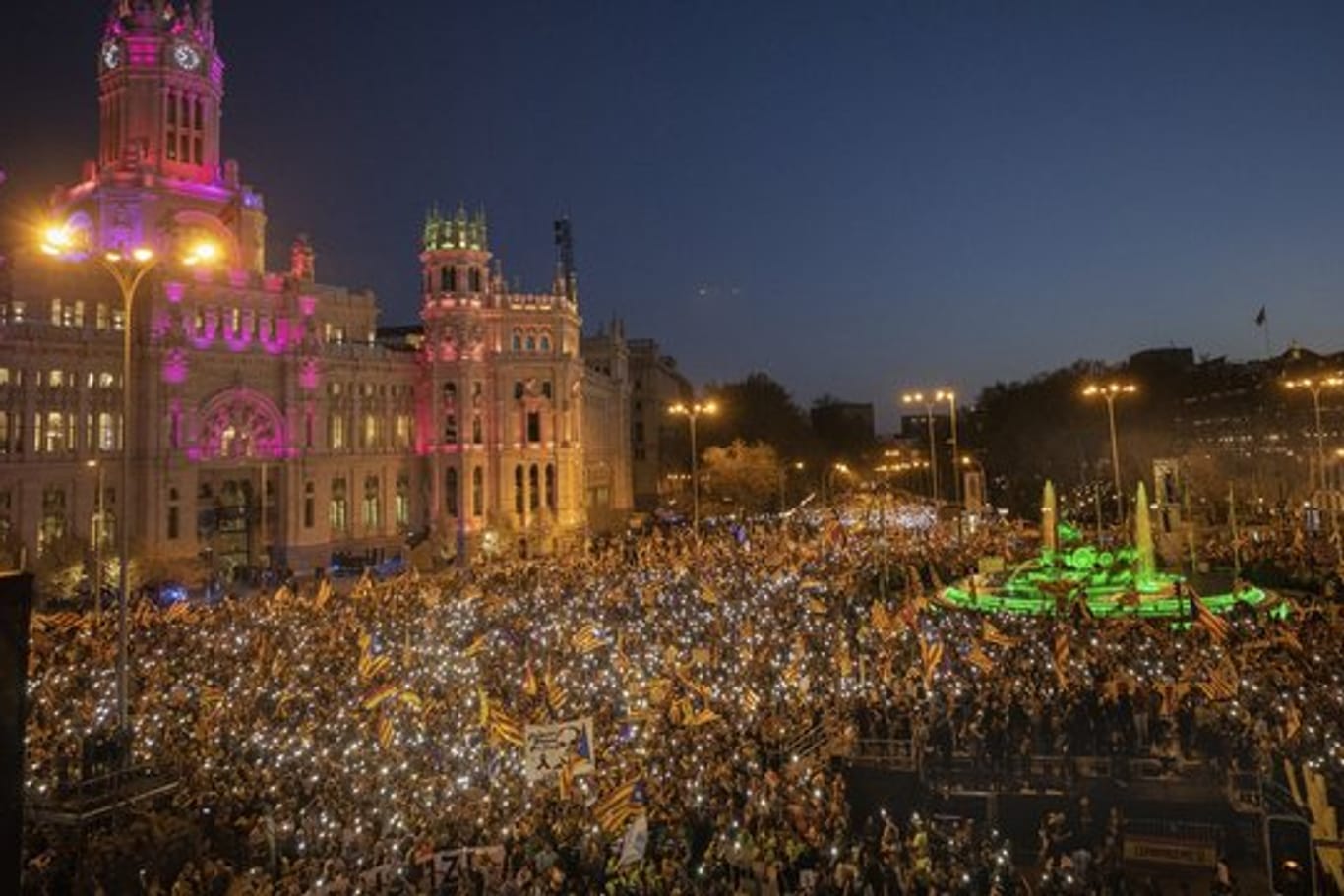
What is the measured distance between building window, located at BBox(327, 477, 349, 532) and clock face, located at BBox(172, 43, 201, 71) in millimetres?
26775

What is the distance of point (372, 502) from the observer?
201 ft

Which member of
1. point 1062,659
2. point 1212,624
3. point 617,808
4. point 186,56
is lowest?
point 617,808

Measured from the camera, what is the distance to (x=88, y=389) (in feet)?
158

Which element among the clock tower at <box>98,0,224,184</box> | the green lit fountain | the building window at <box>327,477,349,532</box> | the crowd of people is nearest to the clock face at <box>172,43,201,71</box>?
the clock tower at <box>98,0,224,184</box>

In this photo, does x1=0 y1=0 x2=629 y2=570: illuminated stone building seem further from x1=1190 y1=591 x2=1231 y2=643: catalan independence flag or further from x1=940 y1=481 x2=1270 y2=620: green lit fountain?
x1=1190 y1=591 x2=1231 y2=643: catalan independence flag

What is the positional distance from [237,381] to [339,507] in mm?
10317

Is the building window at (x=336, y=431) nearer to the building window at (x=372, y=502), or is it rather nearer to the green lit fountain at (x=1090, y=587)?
the building window at (x=372, y=502)

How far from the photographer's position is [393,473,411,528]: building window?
62875 mm

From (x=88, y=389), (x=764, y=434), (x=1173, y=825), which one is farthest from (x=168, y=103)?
(x=764, y=434)

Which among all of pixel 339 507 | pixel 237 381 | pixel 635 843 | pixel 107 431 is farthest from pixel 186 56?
pixel 635 843

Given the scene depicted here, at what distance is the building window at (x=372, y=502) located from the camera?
60688mm

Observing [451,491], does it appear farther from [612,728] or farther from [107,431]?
[612,728]

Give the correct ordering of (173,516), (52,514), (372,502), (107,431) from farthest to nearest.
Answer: (372,502), (173,516), (107,431), (52,514)

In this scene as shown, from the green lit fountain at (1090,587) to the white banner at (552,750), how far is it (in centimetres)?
1716
